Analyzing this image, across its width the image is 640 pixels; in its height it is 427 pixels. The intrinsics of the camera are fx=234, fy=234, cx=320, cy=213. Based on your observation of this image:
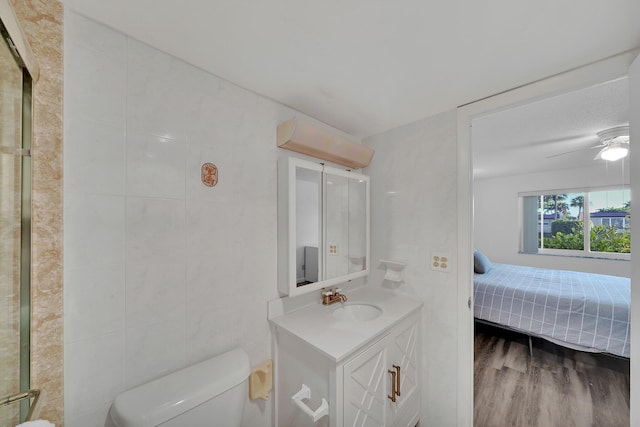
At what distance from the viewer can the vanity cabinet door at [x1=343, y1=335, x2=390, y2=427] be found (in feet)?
3.36

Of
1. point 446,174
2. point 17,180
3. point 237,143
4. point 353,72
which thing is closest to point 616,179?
point 446,174

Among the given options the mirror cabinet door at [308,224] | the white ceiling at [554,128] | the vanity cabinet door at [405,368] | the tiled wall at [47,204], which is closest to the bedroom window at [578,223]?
the white ceiling at [554,128]

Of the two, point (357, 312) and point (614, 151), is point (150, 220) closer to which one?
point (357, 312)

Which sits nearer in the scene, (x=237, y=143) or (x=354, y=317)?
(x=237, y=143)

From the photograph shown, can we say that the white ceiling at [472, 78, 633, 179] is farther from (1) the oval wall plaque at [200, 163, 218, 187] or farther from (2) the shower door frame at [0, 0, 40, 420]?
(2) the shower door frame at [0, 0, 40, 420]

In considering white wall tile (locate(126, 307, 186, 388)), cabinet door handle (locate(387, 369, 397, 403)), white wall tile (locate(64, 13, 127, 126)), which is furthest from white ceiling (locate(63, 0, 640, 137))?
cabinet door handle (locate(387, 369, 397, 403))

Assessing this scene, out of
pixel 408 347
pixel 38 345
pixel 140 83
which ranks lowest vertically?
pixel 408 347

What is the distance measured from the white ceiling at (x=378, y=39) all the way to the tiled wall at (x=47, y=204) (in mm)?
130

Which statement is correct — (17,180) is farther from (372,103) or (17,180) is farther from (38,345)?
(372,103)

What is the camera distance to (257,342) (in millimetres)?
1224

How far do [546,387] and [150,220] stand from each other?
10.0ft

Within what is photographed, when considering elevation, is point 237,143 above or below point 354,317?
above

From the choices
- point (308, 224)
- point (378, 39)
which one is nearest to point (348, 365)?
point (308, 224)

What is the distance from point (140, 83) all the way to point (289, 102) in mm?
696
